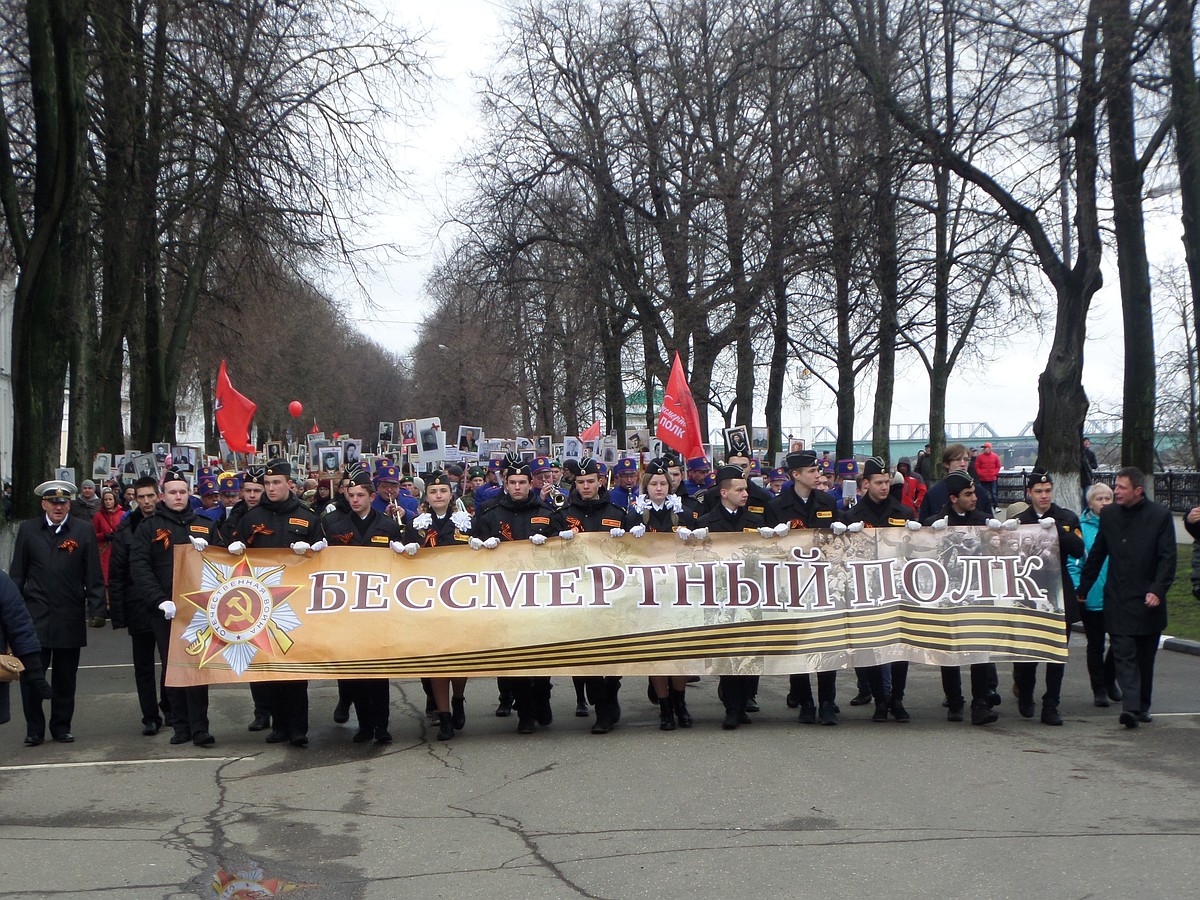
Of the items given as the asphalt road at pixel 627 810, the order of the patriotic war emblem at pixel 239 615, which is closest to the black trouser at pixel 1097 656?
the asphalt road at pixel 627 810

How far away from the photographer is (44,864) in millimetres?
5945

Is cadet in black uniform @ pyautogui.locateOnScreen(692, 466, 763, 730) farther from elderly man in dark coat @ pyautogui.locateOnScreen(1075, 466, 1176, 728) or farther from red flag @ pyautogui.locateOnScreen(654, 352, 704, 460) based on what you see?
red flag @ pyautogui.locateOnScreen(654, 352, 704, 460)

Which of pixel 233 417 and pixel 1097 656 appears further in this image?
pixel 233 417

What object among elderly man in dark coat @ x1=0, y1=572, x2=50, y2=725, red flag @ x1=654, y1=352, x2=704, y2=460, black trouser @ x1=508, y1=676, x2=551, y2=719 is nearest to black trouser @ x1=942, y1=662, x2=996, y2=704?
black trouser @ x1=508, y1=676, x2=551, y2=719

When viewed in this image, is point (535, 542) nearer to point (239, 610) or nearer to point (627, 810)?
point (239, 610)

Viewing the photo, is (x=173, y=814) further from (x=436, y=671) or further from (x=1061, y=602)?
(x=1061, y=602)

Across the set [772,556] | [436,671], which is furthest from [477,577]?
[772,556]

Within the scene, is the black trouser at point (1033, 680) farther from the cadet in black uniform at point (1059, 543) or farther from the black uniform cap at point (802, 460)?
the black uniform cap at point (802, 460)

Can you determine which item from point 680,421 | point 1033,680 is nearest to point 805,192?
point 680,421

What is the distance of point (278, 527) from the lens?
905 cm

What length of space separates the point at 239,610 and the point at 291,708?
0.75 metres

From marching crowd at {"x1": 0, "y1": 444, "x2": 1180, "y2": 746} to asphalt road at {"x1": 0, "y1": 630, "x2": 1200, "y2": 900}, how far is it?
0.73ft

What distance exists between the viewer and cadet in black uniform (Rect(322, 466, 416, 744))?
877cm

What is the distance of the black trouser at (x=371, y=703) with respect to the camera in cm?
876
